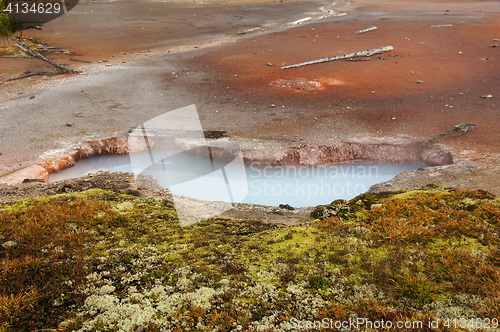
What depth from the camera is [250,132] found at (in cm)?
885

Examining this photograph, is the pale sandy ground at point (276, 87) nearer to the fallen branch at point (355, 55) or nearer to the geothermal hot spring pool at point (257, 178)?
the fallen branch at point (355, 55)

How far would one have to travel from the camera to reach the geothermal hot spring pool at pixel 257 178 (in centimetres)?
705

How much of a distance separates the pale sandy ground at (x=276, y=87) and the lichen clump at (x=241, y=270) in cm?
322

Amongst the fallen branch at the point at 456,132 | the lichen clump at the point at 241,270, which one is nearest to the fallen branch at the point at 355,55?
the fallen branch at the point at 456,132

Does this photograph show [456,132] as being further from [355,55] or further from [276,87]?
[355,55]

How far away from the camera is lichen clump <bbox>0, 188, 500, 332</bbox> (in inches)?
102

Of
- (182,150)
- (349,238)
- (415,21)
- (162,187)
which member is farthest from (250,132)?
(415,21)

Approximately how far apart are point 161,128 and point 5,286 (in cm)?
637

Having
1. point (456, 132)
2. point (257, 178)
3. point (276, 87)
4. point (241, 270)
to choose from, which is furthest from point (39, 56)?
point (456, 132)

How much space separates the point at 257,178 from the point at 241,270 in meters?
4.45

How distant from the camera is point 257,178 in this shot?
7.59 meters

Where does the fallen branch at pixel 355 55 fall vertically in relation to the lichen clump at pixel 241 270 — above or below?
above

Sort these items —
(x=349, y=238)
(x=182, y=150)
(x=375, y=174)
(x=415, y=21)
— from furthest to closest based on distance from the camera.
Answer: (x=415, y=21), (x=182, y=150), (x=375, y=174), (x=349, y=238)

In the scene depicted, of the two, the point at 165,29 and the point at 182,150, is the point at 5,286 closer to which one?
the point at 182,150
